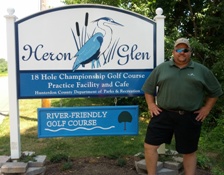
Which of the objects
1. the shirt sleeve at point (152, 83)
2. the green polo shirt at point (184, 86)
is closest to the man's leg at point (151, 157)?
the green polo shirt at point (184, 86)

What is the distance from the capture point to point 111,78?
393 cm

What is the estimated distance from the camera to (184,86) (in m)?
3.14

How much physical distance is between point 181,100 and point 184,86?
0.15m

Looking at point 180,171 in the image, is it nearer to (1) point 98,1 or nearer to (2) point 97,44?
(2) point 97,44

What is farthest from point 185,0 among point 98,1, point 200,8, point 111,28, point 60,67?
point 60,67

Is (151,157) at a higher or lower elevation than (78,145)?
higher

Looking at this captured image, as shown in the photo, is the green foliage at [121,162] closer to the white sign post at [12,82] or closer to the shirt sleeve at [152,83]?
A: the shirt sleeve at [152,83]

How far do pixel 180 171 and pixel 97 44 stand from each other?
189 cm

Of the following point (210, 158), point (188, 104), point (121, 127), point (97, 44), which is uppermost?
point (97, 44)

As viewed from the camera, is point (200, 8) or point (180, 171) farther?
point (200, 8)

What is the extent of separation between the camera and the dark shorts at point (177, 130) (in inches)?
128

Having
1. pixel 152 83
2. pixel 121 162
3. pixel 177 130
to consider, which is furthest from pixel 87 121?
pixel 177 130

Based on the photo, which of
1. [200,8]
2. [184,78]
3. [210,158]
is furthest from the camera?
[200,8]

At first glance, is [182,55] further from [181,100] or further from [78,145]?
[78,145]
